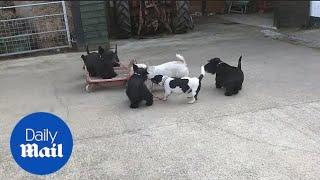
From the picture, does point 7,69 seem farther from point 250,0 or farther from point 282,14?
point 250,0

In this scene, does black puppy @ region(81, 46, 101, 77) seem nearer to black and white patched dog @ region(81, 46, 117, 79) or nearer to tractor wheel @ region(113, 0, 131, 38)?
black and white patched dog @ region(81, 46, 117, 79)

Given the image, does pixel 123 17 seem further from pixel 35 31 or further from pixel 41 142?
pixel 41 142

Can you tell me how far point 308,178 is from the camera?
3.62 m

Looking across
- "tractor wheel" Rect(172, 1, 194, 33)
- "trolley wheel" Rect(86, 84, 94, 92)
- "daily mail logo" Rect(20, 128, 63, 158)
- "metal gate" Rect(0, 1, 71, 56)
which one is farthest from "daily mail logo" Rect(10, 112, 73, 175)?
"tractor wheel" Rect(172, 1, 194, 33)

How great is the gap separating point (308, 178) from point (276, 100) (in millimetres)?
1983

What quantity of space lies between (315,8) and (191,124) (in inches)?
270

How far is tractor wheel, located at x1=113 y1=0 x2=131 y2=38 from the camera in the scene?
432 inches

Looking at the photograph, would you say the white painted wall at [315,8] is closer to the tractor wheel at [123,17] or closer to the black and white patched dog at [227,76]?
the tractor wheel at [123,17]

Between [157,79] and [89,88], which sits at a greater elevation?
[157,79]

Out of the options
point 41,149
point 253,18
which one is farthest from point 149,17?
point 41,149

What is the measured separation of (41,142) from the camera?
2686 mm

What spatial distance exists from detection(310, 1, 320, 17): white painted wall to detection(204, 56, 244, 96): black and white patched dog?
17.8ft

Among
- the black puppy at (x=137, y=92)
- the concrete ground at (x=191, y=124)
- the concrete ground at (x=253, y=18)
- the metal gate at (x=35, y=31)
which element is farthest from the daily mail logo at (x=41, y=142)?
the concrete ground at (x=253, y=18)

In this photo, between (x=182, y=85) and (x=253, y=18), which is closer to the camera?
(x=182, y=85)
